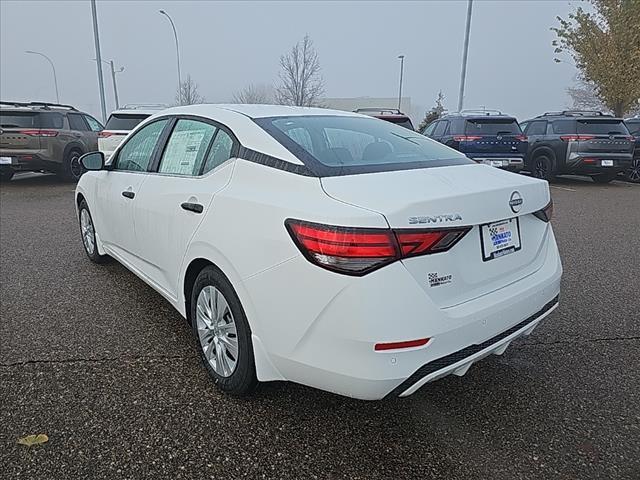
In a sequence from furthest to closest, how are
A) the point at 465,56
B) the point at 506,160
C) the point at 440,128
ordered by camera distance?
the point at 465,56
the point at 440,128
the point at 506,160

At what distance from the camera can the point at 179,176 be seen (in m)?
2.90

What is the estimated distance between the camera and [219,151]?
2666mm

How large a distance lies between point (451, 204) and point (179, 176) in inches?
64.5

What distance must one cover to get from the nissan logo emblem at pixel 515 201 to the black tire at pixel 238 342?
1283mm

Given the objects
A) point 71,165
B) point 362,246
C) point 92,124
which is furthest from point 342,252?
point 92,124

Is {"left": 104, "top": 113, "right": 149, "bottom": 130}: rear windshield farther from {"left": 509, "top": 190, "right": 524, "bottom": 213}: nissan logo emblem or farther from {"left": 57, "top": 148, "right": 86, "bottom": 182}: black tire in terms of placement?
{"left": 509, "top": 190, "right": 524, "bottom": 213}: nissan logo emblem

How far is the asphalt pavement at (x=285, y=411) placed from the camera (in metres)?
2.09

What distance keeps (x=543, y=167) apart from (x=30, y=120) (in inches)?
455

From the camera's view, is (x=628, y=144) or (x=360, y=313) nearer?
(x=360, y=313)

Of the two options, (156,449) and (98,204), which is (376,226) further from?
(98,204)

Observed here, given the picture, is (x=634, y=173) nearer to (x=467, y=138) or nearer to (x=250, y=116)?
(x=467, y=138)

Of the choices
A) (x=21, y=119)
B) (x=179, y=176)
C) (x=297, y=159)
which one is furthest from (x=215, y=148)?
(x=21, y=119)

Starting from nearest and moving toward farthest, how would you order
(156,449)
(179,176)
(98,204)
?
(156,449) < (179,176) < (98,204)

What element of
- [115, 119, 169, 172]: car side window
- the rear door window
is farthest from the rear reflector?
the rear door window
